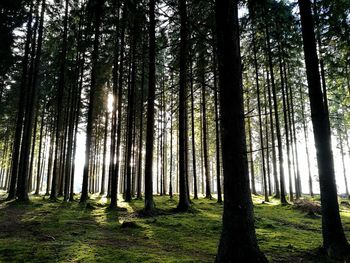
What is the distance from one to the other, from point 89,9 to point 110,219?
7.67m

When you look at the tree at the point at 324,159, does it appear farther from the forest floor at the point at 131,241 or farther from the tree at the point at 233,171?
the tree at the point at 233,171

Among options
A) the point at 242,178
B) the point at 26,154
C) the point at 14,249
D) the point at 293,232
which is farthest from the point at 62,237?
the point at 26,154

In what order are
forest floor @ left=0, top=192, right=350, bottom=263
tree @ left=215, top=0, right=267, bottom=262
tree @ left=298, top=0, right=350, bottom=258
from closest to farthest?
tree @ left=215, top=0, right=267, bottom=262, forest floor @ left=0, top=192, right=350, bottom=263, tree @ left=298, top=0, right=350, bottom=258

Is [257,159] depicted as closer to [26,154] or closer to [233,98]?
[26,154]

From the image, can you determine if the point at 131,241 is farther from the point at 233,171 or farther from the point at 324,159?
the point at 324,159

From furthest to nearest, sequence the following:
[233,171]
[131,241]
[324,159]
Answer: [131,241], [324,159], [233,171]

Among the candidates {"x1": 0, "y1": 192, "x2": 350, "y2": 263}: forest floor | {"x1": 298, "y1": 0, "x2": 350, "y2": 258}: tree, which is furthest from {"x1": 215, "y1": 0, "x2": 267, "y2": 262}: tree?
{"x1": 298, "y1": 0, "x2": 350, "y2": 258}: tree

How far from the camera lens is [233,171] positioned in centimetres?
460

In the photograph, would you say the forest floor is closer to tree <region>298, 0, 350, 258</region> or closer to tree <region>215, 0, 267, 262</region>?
tree <region>298, 0, 350, 258</region>

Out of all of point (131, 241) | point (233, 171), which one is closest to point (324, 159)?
point (233, 171)

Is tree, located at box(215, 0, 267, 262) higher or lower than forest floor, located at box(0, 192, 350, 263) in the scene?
higher

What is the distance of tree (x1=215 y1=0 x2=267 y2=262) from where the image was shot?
449 cm

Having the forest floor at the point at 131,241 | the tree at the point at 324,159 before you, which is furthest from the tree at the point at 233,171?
the tree at the point at 324,159

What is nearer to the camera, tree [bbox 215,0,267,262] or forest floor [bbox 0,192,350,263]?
tree [bbox 215,0,267,262]
